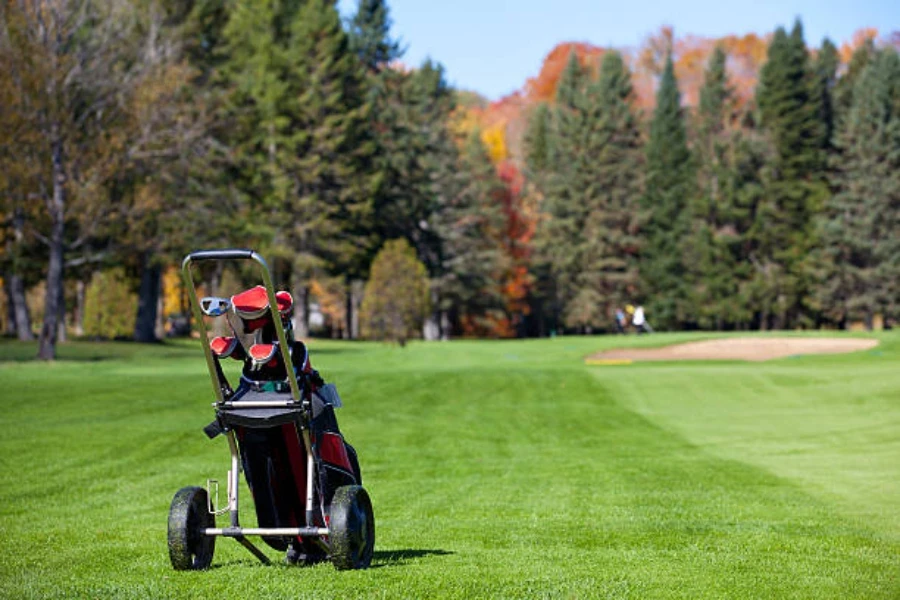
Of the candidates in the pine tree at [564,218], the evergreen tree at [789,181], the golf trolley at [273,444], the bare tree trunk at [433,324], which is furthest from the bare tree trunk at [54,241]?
the evergreen tree at [789,181]

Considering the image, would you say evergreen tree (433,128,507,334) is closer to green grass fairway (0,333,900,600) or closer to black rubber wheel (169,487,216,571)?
green grass fairway (0,333,900,600)

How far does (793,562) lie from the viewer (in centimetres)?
776

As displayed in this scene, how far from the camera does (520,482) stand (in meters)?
14.1

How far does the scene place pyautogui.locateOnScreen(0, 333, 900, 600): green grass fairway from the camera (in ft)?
22.3

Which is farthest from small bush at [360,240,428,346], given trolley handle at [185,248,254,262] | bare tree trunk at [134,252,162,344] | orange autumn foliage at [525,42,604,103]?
orange autumn foliage at [525,42,604,103]

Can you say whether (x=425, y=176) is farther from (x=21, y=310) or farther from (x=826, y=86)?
(x=826, y=86)

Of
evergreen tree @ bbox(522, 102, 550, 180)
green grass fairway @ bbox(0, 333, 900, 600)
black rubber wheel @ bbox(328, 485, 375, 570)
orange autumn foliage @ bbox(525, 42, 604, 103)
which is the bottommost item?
green grass fairway @ bbox(0, 333, 900, 600)

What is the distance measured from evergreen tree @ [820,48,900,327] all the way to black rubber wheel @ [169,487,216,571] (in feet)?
237

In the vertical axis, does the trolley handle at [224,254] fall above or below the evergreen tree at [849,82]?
below

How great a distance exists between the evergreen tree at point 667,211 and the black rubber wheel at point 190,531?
76.7 meters

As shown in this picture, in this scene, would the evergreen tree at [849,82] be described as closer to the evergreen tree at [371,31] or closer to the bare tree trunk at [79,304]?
the evergreen tree at [371,31]

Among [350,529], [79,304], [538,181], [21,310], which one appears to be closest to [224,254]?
[350,529]

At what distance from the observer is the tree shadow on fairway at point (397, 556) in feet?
24.3

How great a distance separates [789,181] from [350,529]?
77.7 metres
